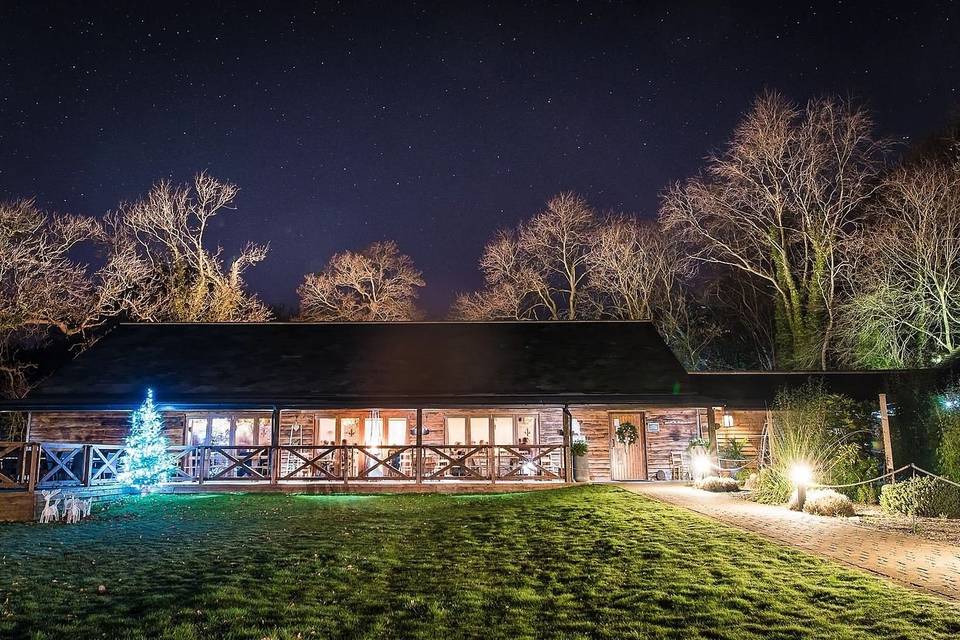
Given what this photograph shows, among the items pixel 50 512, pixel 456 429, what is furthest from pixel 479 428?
pixel 50 512

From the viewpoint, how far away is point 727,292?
41.2 m

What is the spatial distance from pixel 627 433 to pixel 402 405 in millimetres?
6636

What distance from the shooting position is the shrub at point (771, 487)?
14.3 m

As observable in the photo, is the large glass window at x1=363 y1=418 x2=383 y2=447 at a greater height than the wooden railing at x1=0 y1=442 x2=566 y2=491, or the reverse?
the large glass window at x1=363 y1=418 x2=383 y2=447

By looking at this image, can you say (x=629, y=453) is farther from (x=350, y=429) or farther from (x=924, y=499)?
(x=924, y=499)

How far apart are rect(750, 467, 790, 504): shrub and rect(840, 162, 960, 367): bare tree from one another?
8.53m

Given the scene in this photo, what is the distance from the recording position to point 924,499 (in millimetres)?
13188

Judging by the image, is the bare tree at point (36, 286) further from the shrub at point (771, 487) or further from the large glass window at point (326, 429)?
the shrub at point (771, 487)

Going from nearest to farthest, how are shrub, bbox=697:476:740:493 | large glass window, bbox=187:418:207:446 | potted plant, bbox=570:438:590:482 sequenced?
shrub, bbox=697:476:740:493
potted plant, bbox=570:438:590:482
large glass window, bbox=187:418:207:446

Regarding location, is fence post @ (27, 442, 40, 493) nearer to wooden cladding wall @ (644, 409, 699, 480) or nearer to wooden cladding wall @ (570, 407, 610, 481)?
wooden cladding wall @ (570, 407, 610, 481)

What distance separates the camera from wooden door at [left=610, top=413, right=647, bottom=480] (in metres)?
21.4

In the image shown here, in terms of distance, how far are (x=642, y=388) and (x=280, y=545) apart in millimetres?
12210

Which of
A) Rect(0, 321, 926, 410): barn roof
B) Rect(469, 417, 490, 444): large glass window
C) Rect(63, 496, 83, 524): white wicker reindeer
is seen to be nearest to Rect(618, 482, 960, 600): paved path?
Rect(0, 321, 926, 410): barn roof

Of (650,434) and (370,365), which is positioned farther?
(370,365)
